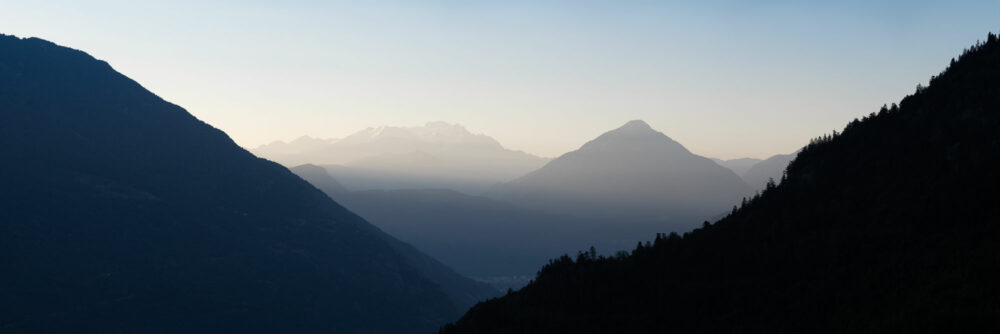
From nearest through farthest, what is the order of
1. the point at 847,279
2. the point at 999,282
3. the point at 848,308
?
the point at 999,282 → the point at 848,308 → the point at 847,279

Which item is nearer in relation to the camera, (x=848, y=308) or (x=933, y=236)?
(x=848, y=308)

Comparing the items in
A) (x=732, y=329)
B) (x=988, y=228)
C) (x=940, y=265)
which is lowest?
(x=732, y=329)

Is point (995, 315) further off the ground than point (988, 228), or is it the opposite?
point (988, 228)

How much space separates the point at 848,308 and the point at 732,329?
3253 cm

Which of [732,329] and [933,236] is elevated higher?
[933,236]

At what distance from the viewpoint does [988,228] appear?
185500mm

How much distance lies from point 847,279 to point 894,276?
1485 cm

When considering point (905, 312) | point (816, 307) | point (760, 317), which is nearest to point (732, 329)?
point (760, 317)

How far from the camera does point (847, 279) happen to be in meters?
195

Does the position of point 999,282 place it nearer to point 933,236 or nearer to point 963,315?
point 963,315

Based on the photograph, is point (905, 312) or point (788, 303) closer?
point (905, 312)

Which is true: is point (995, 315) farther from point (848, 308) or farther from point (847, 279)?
point (847, 279)

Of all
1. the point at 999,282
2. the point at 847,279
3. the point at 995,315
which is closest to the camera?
the point at 995,315

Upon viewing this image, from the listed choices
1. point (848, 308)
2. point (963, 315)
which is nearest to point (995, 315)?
point (963, 315)
